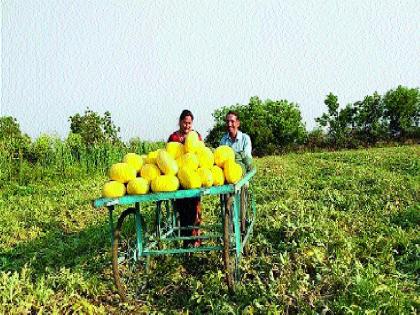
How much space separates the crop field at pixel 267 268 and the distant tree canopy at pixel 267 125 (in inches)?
1262

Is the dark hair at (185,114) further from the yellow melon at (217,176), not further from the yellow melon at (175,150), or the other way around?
the yellow melon at (217,176)

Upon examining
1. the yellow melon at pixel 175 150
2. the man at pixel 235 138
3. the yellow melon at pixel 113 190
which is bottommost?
the yellow melon at pixel 113 190

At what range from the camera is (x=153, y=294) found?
16.1 ft

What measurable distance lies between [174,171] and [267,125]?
40447 mm

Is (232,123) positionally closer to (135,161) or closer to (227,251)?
(135,161)

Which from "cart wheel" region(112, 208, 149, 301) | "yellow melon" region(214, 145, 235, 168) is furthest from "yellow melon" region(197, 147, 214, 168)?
"cart wheel" region(112, 208, 149, 301)

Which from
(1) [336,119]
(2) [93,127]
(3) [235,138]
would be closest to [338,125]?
(1) [336,119]

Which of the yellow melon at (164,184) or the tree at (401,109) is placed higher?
the tree at (401,109)

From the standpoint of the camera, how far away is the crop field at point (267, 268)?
4.08 m

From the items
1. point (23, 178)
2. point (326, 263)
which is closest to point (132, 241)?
point (326, 263)

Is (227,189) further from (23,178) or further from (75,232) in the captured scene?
(23,178)

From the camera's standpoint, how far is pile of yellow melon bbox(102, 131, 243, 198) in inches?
165

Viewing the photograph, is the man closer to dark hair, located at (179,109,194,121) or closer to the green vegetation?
dark hair, located at (179,109,194,121)

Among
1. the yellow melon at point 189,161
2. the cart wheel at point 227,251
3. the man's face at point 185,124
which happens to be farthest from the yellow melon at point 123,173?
the man's face at point 185,124
